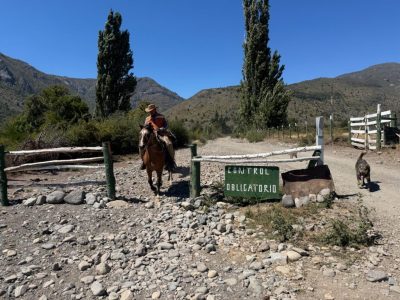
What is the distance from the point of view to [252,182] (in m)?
7.52

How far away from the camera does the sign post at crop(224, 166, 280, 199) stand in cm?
741

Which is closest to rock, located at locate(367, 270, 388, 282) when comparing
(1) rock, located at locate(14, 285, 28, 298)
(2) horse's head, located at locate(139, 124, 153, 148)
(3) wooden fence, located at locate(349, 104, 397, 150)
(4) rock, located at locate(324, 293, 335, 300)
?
(4) rock, located at locate(324, 293, 335, 300)

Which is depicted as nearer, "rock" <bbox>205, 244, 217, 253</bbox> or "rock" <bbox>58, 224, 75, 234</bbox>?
"rock" <bbox>205, 244, 217, 253</bbox>

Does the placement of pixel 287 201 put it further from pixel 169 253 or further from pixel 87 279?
pixel 87 279

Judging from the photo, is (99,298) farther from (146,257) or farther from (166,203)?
(166,203)

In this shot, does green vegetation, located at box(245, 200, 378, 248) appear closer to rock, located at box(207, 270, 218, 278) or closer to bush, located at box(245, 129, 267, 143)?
rock, located at box(207, 270, 218, 278)

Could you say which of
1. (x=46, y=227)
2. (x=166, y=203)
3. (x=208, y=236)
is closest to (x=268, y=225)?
(x=208, y=236)

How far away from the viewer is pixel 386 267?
499 centimetres

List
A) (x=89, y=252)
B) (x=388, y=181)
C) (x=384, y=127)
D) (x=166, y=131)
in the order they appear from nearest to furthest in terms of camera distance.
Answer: (x=89, y=252)
(x=166, y=131)
(x=388, y=181)
(x=384, y=127)

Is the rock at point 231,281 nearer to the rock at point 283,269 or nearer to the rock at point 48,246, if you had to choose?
the rock at point 283,269

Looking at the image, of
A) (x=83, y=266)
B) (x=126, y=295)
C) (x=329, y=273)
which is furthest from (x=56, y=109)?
(x=329, y=273)

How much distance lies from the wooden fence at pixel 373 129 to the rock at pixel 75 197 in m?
12.4

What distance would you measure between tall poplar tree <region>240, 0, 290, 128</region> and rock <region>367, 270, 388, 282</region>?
92.7 ft

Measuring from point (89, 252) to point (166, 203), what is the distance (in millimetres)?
2234
